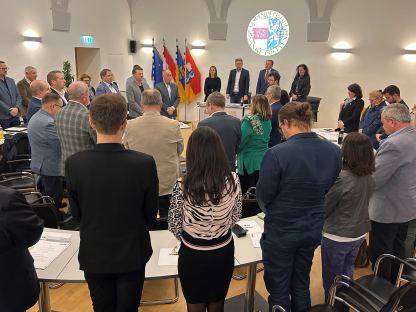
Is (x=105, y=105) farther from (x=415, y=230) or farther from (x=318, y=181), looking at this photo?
(x=415, y=230)

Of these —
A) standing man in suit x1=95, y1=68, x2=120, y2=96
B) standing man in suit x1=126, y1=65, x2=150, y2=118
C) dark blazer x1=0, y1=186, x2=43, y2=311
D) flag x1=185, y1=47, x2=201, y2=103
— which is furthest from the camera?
flag x1=185, y1=47, x2=201, y2=103

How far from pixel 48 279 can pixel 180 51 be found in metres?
10.0

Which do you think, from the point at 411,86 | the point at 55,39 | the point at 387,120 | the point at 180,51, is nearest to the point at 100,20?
the point at 55,39

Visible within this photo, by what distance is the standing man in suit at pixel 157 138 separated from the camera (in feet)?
9.68

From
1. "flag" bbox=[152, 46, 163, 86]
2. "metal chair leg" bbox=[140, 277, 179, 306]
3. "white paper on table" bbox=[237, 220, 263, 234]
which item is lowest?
"metal chair leg" bbox=[140, 277, 179, 306]

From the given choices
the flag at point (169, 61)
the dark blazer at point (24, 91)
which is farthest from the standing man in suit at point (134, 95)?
the flag at point (169, 61)

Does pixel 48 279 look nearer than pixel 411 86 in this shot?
Yes

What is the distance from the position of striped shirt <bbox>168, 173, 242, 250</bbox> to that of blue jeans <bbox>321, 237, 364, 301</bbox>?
36.7 inches

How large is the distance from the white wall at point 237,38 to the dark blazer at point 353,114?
3754 millimetres

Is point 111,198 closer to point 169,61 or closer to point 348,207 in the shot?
point 348,207

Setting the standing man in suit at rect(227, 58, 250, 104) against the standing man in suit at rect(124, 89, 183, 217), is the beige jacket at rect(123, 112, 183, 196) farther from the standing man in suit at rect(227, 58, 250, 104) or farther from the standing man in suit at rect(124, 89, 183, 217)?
the standing man in suit at rect(227, 58, 250, 104)

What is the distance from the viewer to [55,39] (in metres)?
8.89

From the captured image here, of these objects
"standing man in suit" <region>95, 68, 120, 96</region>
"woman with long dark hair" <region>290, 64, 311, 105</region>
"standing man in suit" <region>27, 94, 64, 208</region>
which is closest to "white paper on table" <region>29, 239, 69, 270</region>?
"standing man in suit" <region>27, 94, 64, 208</region>

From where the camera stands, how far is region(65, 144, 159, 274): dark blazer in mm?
1672
